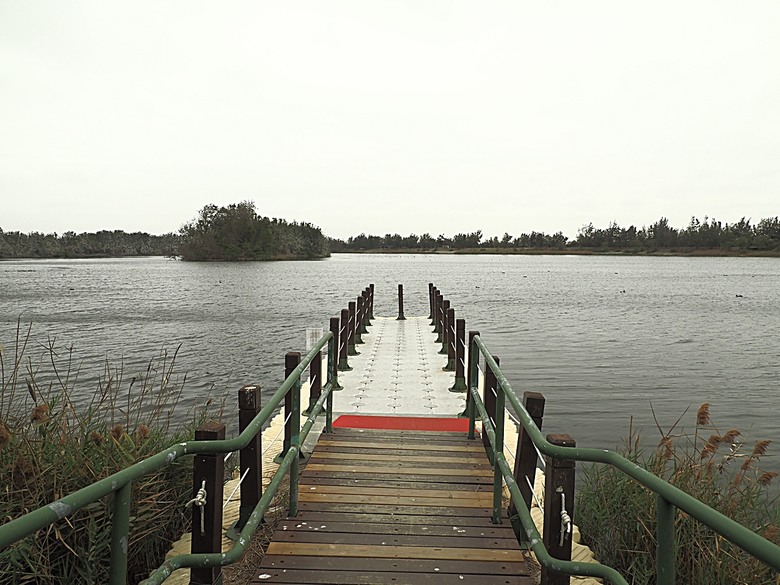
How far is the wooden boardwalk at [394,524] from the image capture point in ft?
12.3

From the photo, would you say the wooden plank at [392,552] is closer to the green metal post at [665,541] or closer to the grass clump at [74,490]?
the grass clump at [74,490]

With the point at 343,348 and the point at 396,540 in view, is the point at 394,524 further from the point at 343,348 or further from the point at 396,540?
the point at 343,348

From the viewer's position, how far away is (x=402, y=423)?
24.9 feet

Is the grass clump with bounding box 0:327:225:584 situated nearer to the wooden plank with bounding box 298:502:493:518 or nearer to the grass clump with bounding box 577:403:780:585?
the wooden plank with bounding box 298:502:493:518

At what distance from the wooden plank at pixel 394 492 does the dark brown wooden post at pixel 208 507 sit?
Result: 5.25 ft

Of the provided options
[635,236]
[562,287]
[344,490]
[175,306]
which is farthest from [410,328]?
[635,236]

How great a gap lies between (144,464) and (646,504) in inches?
167

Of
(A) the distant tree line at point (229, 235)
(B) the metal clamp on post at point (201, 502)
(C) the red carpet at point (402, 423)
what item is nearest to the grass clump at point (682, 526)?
(C) the red carpet at point (402, 423)

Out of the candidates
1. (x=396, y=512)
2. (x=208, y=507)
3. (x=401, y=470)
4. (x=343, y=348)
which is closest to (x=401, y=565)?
(x=396, y=512)

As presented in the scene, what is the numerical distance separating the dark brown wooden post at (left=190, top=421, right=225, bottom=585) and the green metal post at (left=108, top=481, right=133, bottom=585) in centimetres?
82

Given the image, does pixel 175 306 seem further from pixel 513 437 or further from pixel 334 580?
pixel 334 580

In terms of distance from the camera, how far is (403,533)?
14.0 feet

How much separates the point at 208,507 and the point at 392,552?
1.32m

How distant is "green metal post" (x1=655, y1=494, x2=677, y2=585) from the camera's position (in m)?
2.28
